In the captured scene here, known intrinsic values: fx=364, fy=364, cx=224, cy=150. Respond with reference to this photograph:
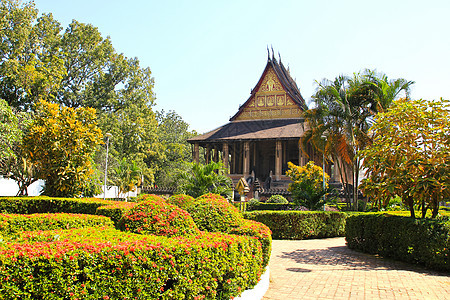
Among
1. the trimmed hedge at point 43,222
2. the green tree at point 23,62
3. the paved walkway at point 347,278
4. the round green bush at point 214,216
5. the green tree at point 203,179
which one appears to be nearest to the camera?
the paved walkway at point 347,278

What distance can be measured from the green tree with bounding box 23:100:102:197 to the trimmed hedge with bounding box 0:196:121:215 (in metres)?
0.95

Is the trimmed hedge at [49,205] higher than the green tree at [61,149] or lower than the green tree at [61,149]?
lower

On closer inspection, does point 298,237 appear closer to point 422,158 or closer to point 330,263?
point 330,263

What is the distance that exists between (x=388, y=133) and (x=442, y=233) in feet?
8.59

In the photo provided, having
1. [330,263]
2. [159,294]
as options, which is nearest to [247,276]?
[159,294]

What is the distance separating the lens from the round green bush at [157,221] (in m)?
5.11

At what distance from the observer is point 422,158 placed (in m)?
8.51

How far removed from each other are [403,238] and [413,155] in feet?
6.50

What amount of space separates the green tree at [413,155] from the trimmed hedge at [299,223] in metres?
4.24

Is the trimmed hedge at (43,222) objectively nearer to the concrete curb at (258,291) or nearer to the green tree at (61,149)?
the concrete curb at (258,291)

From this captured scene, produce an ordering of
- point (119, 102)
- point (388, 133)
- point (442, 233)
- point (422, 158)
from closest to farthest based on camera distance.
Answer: point (442, 233) < point (422, 158) < point (388, 133) < point (119, 102)

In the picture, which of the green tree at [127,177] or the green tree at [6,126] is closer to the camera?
the green tree at [6,126]

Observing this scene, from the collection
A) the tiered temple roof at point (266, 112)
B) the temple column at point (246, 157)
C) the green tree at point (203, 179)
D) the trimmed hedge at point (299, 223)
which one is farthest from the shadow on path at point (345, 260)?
the tiered temple roof at point (266, 112)

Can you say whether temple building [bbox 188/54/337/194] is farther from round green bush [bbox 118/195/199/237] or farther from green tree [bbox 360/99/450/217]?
round green bush [bbox 118/195/199/237]
